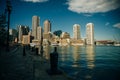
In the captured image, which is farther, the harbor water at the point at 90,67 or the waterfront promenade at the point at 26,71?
the harbor water at the point at 90,67

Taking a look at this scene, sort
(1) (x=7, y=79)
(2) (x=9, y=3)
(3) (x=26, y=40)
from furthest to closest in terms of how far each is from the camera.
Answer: (3) (x=26, y=40), (2) (x=9, y=3), (1) (x=7, y=79)

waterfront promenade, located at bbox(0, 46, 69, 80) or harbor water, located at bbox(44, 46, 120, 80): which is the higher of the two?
waterfront promenade, located at bbox(0, 46, 69, 80)

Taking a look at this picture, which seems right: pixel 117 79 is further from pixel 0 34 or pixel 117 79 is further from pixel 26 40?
pixel 26 40

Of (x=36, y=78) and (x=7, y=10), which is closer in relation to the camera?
(x=36, y=78)

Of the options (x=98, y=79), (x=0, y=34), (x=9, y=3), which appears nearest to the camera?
(x=98, y=79)

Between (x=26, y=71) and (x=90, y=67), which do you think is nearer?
(x=26, y=71)

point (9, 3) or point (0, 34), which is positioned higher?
point (9, 3)

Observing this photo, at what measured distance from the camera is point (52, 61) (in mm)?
9445

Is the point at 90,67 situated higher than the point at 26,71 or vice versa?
the point at 26,71

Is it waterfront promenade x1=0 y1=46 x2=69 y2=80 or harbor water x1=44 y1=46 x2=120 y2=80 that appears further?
harbor water x1=44 y1=46 x2=120 y2=80

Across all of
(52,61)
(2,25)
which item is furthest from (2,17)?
(52,61)

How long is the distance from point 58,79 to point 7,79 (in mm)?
Result: 2652

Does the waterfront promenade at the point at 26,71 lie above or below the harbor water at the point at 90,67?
above

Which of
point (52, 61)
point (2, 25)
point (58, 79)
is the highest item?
point (2, 25)
